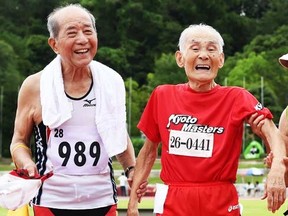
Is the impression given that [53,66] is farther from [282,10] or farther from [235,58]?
[282,10]

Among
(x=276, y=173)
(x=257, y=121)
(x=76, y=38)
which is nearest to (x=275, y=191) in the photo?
(x=276, y=173)

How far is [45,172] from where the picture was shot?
5.28 meters

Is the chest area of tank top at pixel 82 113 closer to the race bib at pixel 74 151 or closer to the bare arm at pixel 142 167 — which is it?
the race bib at pixel 74 151

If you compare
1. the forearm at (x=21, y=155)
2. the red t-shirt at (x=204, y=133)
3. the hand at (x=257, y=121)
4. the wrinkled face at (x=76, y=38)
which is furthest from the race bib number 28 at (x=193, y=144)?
the forearm at (x=21, y=155)

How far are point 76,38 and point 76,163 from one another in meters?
0.71

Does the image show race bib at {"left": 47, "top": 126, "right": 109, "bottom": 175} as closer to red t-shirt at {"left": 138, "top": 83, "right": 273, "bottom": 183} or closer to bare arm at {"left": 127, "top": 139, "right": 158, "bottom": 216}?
bare arm at {"left": 127, "top": 139, "right": 158, "bottom": 216}

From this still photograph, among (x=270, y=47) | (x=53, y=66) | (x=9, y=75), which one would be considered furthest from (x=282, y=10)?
(x=53, y=66)

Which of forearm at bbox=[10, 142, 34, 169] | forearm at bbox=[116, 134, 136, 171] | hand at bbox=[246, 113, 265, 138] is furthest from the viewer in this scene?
forearm at bbox=[116, 134, 136, 171]

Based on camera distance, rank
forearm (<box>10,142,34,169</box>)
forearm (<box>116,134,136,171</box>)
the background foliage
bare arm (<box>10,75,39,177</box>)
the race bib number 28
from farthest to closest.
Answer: the background foliage < forearm (<box>116,134,136,171</box>) < bare arm (<box>10,75,39,177</box>) < forearm (<box>10,142,34,169</box>) < the race bib number 28

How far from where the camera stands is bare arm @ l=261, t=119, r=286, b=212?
4551mm

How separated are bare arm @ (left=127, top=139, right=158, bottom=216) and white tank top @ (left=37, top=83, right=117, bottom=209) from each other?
18 cm

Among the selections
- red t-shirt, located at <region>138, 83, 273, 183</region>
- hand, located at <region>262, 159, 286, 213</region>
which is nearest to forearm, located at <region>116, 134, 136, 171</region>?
red t-shirt, located at <region>138, 83, 273, 183</region>

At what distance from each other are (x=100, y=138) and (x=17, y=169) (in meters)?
0.50

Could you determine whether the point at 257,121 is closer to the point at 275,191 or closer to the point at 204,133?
the point at 204,133
